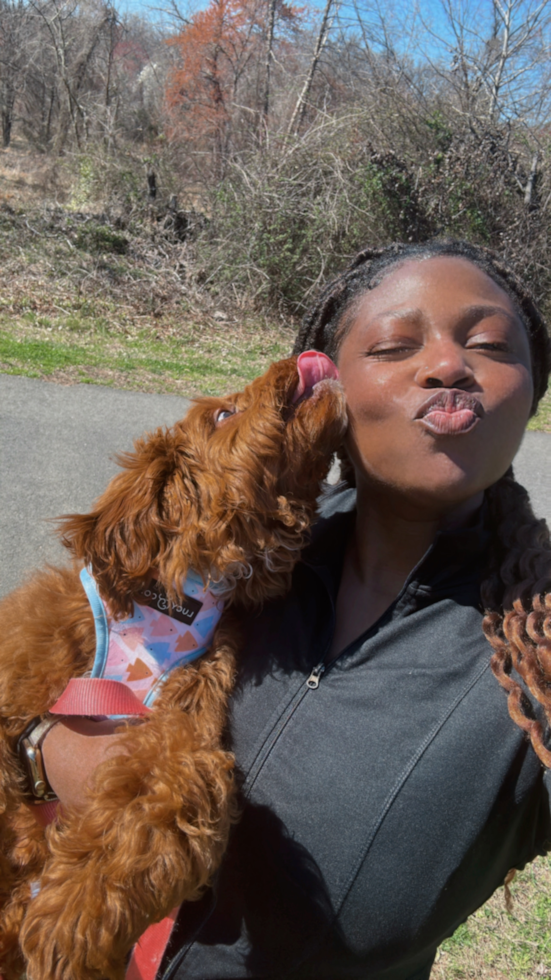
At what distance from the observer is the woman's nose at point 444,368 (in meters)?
1.59

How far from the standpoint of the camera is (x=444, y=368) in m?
1.61

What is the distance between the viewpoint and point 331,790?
144 cm

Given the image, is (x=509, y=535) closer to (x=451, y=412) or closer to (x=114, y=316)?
(x=451, y=412)

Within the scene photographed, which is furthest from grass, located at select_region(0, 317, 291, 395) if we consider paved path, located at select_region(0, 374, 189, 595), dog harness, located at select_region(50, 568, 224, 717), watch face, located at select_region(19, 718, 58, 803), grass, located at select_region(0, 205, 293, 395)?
watch face, located at select_region(19, 718, 58, 803)

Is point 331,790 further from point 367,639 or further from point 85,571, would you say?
point 85,571

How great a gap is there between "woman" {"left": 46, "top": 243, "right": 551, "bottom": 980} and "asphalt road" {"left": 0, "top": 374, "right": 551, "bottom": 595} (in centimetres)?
258

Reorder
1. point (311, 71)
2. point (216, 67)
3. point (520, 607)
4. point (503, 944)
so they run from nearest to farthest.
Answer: point (520, 607) < point (503, 944) < point (311, 71) < point (216, 67)

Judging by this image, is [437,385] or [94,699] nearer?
[437,385]

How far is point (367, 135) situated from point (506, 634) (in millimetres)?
12663

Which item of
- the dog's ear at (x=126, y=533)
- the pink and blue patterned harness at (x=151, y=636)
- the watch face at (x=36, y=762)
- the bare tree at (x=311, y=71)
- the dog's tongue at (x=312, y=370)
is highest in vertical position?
the bare tree at (x=311, y=71)

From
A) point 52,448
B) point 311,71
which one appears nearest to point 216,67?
point 311,71

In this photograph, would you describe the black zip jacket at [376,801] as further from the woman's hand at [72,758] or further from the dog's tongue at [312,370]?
the dog's tongue at [312,370]

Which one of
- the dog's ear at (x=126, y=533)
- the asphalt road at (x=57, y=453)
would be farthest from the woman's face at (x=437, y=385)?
the asphalt road at (x=57, y=453)

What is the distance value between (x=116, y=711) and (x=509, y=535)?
1143mm
